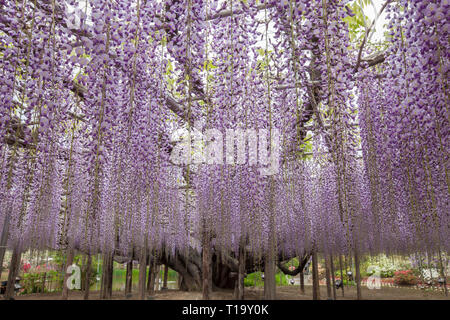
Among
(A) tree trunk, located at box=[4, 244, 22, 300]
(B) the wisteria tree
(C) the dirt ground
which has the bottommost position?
(C) the dirt ground

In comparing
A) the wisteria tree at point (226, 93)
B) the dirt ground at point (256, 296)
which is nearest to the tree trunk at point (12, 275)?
the dirt ground at point (256, 296)

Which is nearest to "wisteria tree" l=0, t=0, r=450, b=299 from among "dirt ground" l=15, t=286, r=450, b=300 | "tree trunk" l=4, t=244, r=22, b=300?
"tree trunk" l=4, t=244, r=22, b=300

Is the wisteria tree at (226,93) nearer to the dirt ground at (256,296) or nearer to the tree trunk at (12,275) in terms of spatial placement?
the tree trunk at (12,275)

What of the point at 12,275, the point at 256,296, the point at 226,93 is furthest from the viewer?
the point at 256,296

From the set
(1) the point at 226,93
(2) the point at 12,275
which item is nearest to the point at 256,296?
(2) the point at 12,275

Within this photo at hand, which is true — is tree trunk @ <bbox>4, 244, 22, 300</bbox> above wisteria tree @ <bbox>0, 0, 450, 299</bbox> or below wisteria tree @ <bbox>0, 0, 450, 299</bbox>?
below

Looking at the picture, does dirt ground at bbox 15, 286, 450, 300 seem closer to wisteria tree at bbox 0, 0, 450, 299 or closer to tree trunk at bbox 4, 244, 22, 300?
tree trunk at bbox 4, 244, 22, 300

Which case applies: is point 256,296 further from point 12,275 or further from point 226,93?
point 226,93

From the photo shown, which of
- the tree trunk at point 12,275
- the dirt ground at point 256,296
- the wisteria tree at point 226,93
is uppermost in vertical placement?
the wisteria tree at point 226,93
